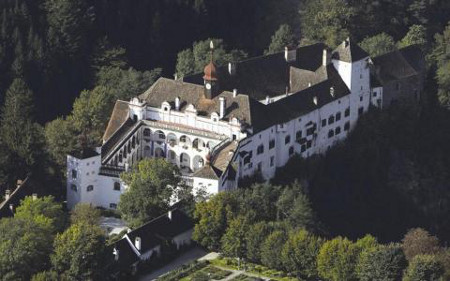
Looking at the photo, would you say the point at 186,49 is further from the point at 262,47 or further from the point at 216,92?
the point at 216,92

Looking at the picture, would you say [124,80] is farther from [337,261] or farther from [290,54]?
[337,261]

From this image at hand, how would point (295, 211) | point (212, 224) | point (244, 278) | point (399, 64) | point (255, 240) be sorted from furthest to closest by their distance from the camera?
point (399, 64) < point (295, 211) < point (212, 224) < point (255, 240) < point (244, 278)

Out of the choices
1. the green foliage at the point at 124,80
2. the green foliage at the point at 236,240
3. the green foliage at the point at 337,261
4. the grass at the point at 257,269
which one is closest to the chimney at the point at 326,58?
the green foliage at the point at 124,80

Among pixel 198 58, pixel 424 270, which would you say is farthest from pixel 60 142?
Result: pixel 424 270

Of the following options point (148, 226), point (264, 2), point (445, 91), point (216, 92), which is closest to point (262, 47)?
point (264, 2)

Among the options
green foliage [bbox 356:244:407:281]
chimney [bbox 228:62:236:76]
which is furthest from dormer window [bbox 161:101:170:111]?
green foliage [bbox 356:244:407:281]
